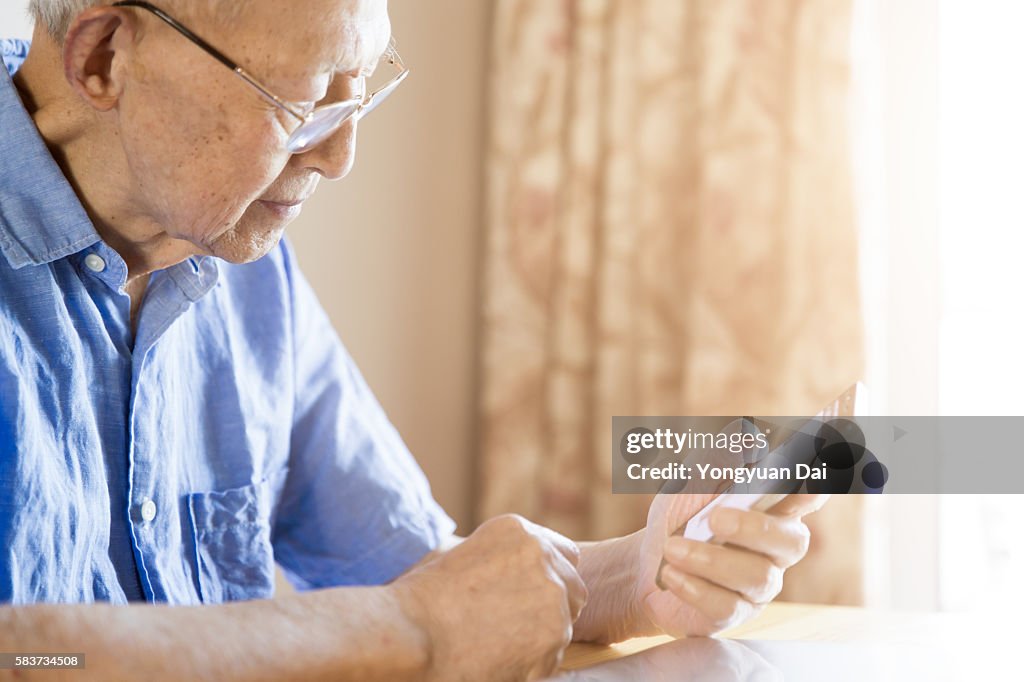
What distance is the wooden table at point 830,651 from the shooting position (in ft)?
2.65

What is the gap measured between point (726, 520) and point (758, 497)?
3 centimetres

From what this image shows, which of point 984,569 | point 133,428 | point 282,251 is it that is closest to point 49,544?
point 133,428

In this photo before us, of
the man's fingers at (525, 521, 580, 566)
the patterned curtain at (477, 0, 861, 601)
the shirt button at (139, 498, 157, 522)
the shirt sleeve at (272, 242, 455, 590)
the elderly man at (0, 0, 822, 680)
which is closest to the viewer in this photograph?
the elderly man at (0, 0, 822, 680)

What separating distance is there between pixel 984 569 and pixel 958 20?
1.13 meters

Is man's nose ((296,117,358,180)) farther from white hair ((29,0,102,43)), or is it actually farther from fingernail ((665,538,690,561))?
fingernail ((665,538,690,561))

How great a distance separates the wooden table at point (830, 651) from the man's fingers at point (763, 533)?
0.08 m

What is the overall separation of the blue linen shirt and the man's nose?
0.55 feet

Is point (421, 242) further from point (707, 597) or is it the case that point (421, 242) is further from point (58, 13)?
point (707, 597)

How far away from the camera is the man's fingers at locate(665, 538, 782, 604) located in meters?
0.89

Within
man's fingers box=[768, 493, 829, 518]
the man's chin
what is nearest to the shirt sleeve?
the man's chin

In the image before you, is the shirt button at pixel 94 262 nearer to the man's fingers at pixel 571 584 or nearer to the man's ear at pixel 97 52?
the man's ear at pixel 97 52

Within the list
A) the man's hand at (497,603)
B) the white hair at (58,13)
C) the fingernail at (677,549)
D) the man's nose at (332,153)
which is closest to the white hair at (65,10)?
the white hair at (58,13)

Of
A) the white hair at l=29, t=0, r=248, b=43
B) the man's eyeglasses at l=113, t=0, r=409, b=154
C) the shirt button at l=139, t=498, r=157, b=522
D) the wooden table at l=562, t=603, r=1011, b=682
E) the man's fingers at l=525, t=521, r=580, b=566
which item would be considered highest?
the white hair at l=29, t=0, r=248, b=43

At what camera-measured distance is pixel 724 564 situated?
89 centimetres
